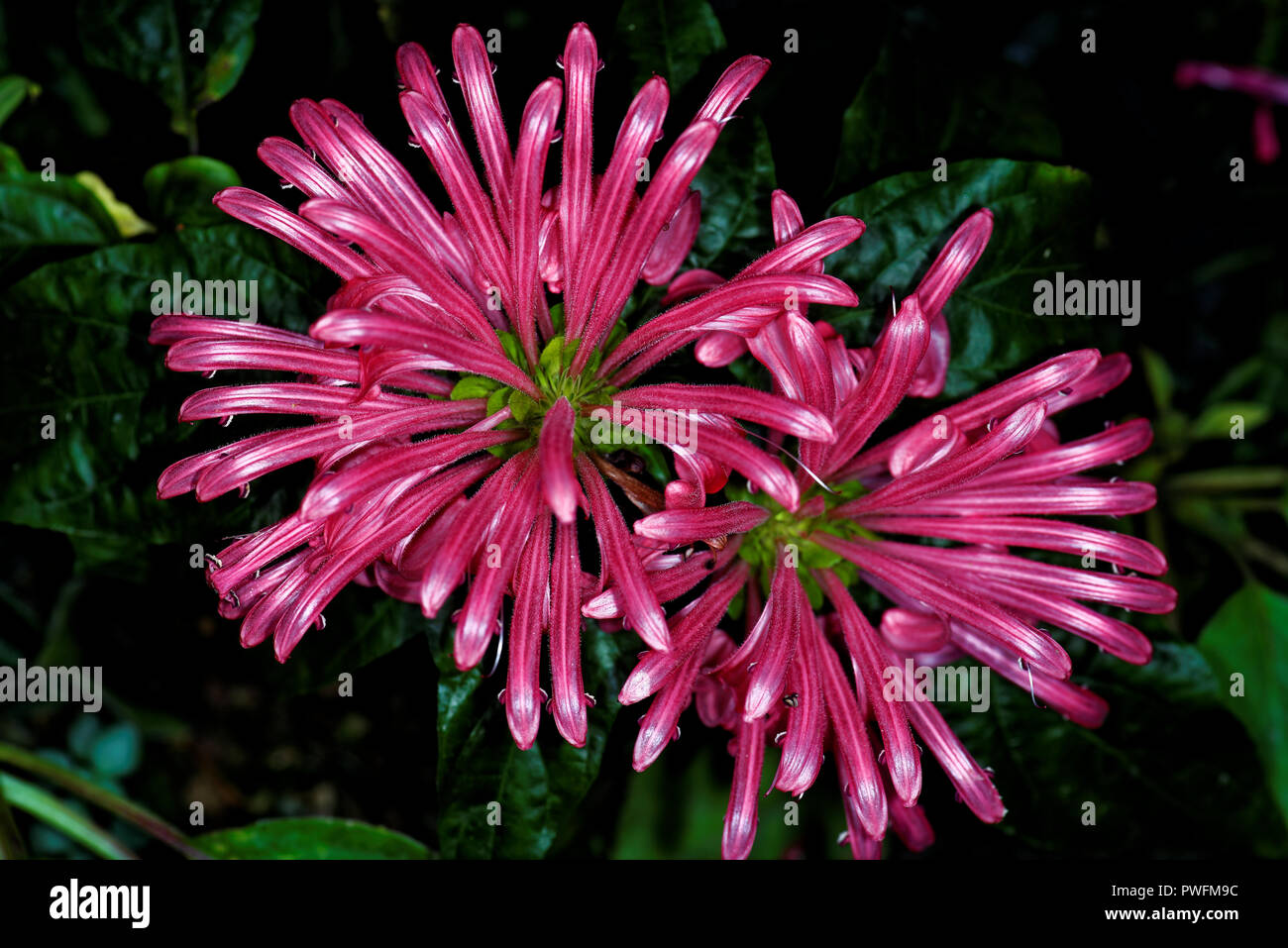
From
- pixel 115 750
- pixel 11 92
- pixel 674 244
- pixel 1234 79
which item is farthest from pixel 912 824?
pixel 1234 79

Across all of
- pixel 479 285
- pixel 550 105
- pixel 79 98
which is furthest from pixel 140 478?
pixel 79 98

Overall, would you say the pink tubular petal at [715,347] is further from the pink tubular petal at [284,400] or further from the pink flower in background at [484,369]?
the pink tubular petal at [284,400]

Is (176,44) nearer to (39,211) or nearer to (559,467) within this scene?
(39,211)

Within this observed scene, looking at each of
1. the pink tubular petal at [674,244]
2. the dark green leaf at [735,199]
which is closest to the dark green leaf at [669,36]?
the dark green leaf at [735,199]

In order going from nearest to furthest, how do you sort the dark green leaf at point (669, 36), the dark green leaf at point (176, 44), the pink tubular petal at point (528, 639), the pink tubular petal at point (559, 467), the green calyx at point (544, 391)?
the pink tubular petal at point (559, 467) < the pink tubular petal at point (528, 639) < the green calyx at point (544, 391) < the dark green leaf at point (669, 36) < the dark green leaf at point (176, 44)

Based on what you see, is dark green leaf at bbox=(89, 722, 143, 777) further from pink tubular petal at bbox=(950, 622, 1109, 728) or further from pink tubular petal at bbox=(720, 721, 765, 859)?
pink tubular petal at bbox=(950, 622, 1109, 728)
